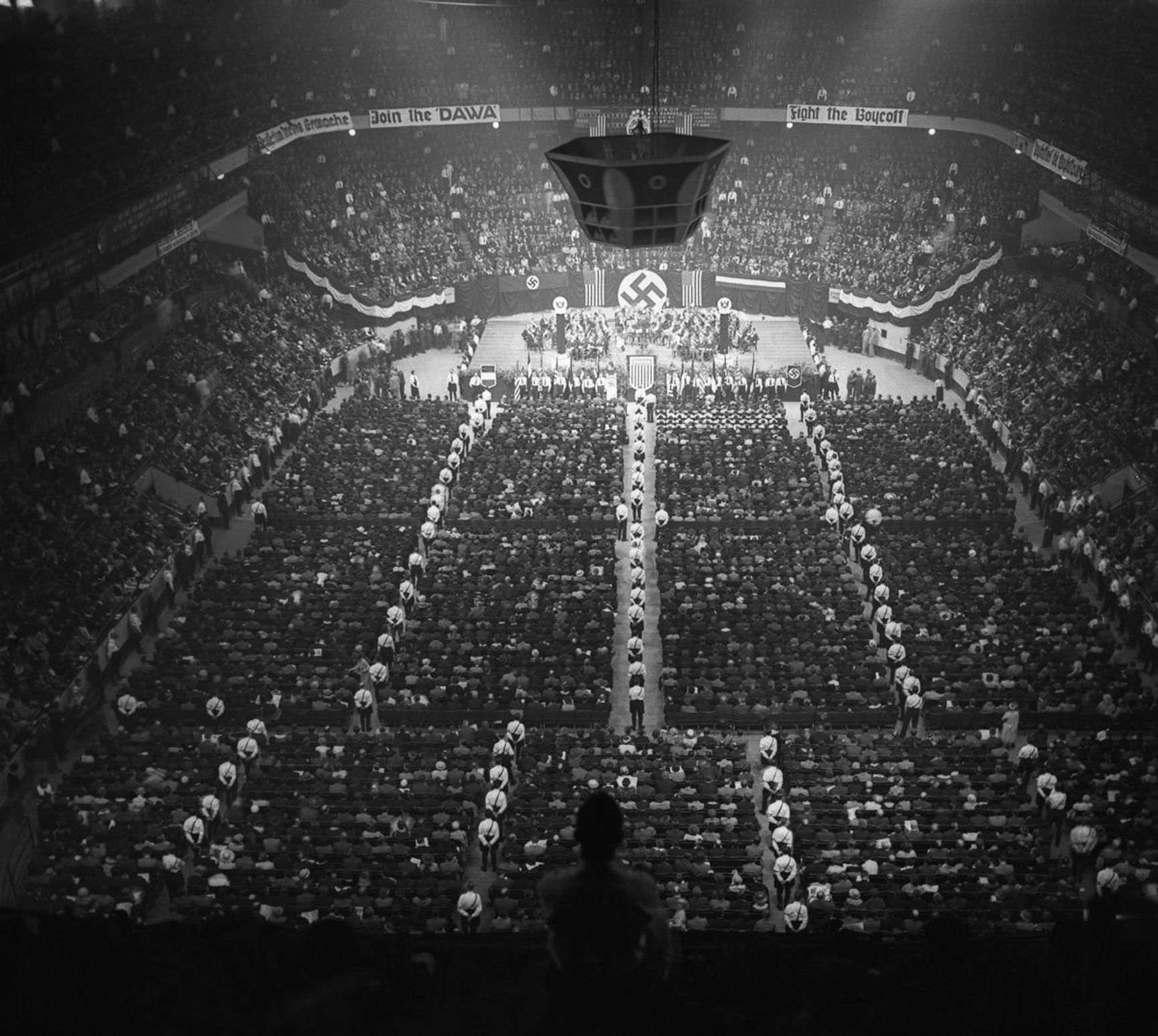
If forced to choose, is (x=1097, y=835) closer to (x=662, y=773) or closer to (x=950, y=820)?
(x=950, y=820)

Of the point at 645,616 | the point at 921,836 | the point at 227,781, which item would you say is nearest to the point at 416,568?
the point at 645,616

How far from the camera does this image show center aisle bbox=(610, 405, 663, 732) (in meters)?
27.2

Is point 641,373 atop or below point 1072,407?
atop

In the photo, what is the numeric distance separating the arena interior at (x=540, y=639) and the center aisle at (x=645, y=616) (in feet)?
0.52

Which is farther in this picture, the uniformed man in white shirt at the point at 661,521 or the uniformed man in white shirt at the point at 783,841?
the uniformed man in white shirt at the point at 661,521

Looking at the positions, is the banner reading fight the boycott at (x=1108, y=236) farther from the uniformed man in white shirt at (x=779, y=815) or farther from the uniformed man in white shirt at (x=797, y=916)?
the uniformed man in white shirt at (x=797, y=916)

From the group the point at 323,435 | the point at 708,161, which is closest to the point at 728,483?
the point at 323,435

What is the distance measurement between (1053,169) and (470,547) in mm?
28574

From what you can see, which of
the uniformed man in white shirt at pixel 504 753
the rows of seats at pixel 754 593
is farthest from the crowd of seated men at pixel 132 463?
the rows of seats at pixel 754 593

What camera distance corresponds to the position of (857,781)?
860 inches

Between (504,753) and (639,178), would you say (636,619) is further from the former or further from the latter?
(639,178)

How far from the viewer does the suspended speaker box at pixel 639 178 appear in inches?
818

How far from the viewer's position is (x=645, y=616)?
3089 centimetres

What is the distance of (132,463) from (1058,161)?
1319 inches
